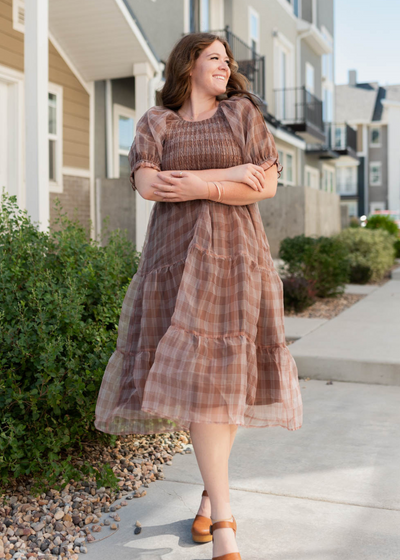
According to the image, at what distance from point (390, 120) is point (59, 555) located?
148 feet

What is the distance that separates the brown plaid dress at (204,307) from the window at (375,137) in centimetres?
4406

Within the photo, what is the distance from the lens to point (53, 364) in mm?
2766

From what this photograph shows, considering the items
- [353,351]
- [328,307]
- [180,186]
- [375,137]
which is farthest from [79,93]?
[375,137]

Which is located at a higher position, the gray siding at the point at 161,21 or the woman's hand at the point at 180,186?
the gray siding at the point at 161,21

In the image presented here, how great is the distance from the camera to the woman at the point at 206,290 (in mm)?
2186

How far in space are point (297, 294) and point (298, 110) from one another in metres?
11.2

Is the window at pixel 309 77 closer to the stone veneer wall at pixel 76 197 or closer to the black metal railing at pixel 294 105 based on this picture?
the black metal railing at pixel 294 105

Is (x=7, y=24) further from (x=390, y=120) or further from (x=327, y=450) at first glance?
(x=390, y=120)

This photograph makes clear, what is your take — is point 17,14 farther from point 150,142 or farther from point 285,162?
point 285,162

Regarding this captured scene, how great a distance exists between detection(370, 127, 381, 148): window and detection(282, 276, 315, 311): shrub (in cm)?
3819

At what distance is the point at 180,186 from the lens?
2.28 m

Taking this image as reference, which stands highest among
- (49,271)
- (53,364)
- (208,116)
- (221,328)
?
(208,116)

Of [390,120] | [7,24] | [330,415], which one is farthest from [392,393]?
[390,120]

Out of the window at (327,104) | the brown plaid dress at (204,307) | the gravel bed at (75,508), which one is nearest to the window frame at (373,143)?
the window at (327,104)
